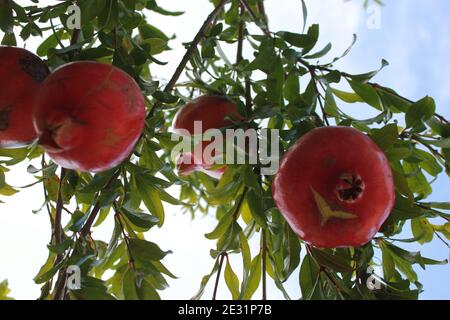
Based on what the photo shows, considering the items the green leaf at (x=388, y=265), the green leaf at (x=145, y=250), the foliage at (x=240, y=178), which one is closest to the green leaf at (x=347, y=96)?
the foliage at (x=240, y=178)

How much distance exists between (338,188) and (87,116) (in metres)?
0.38

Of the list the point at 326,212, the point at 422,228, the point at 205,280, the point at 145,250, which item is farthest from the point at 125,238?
the point at 422,228

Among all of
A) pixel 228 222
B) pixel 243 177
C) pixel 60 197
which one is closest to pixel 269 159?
pixel 243 177

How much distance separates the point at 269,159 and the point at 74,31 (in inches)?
18.3

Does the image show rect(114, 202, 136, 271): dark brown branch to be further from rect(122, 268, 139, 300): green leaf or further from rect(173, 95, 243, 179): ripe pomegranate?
rect(173, 95, 243, 179): ripe pomegranate

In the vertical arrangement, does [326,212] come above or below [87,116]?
below

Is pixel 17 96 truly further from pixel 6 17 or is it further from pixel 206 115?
pixel 206 115

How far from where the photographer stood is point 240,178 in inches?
43.9

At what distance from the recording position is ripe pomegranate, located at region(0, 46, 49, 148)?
0.91 metres

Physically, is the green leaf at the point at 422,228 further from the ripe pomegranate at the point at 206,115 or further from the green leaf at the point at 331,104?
the ripe pomegranate at the point at 206,115

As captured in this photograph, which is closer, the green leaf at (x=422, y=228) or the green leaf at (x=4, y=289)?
the green leaf at (x=422, y=228)

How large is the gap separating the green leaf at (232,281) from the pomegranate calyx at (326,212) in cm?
49

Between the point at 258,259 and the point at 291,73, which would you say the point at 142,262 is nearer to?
Answer: the point at 258,259

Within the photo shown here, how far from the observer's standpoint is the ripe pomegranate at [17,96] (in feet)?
2.98
